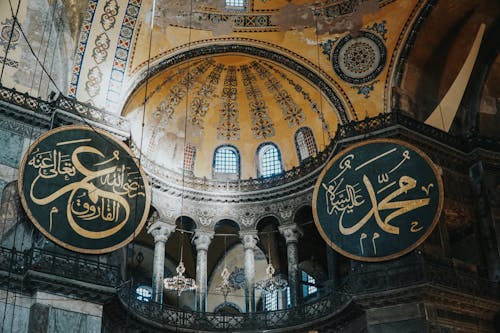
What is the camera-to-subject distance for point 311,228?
1778 cm

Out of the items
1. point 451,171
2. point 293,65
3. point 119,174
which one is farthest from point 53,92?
point 451,171

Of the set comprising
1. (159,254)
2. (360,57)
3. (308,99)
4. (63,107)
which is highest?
(360,57)

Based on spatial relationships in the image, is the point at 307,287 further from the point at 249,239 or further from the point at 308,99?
the point at 308,99

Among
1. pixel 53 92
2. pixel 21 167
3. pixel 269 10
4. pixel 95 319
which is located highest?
pixel 269 10

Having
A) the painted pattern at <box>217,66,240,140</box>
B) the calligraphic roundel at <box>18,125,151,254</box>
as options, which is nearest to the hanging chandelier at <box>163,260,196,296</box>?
the calligraphic roundel at <box>18,125,151,254</box>

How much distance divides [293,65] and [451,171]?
4463 millimetres

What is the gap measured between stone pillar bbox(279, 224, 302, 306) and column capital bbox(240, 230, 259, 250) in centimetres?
69

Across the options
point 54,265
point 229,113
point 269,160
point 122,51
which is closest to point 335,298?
point 269,160

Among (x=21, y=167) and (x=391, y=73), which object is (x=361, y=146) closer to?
(x=391, y=73)

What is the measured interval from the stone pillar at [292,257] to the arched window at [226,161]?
221 centimetres

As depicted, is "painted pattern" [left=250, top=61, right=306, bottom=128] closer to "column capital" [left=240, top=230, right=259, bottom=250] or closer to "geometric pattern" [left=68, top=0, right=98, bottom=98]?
"column capital" [left=240, top=230, right=259, bottom=250]

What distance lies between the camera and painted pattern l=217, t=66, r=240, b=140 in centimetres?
1769

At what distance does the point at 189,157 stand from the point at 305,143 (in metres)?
2.93

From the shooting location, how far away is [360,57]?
1638cm
